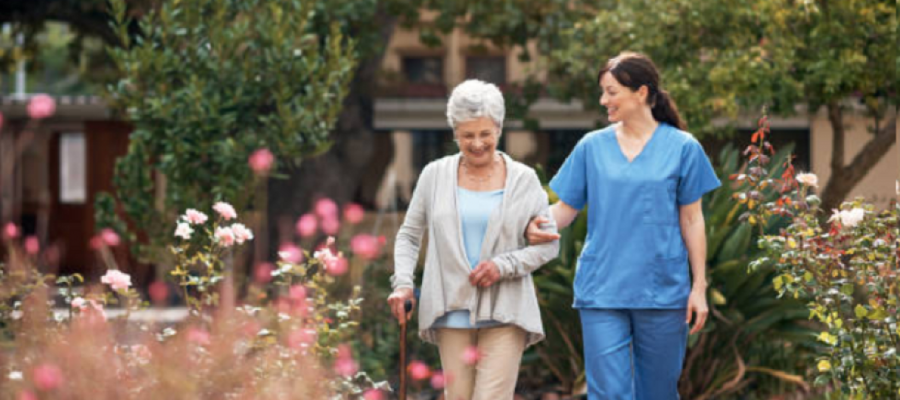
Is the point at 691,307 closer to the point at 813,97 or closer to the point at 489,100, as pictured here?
the point at 489,100

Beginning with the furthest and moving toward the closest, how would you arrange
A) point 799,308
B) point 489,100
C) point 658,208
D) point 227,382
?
point 799,308, point 658,208, point 489,100, point 227,382

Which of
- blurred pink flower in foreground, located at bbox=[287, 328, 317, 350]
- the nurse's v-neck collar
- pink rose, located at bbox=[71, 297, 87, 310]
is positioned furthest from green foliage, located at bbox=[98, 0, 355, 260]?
the nurse's v-neck collar

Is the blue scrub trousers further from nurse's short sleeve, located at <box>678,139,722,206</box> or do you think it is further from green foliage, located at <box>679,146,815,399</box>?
green foliage, located at <box>679,146,815,399</box>

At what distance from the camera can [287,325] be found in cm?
520

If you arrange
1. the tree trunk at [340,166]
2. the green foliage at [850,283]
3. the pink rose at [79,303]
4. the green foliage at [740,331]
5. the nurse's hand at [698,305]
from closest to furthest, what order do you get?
the nurse's hand at [698,305], the green foliage at [850,283], the pink rose at [79,303], the green foliage at [740,331], the tree trunk at [340,166]

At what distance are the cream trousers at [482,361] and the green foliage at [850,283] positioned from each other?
1419mm

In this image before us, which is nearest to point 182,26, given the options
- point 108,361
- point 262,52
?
point 262,52

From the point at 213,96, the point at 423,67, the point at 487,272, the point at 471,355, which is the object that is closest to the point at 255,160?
the point at 213,96

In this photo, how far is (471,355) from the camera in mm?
4883

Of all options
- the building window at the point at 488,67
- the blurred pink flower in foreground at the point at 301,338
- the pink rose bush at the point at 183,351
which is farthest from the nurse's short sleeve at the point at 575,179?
the building window at the point at 488,67

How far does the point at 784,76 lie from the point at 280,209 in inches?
261

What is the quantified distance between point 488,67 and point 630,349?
24.7 metres

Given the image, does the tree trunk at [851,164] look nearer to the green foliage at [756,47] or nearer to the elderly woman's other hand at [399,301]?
the green foliage at [756,47]

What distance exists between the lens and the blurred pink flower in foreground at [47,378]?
3.72 metres
